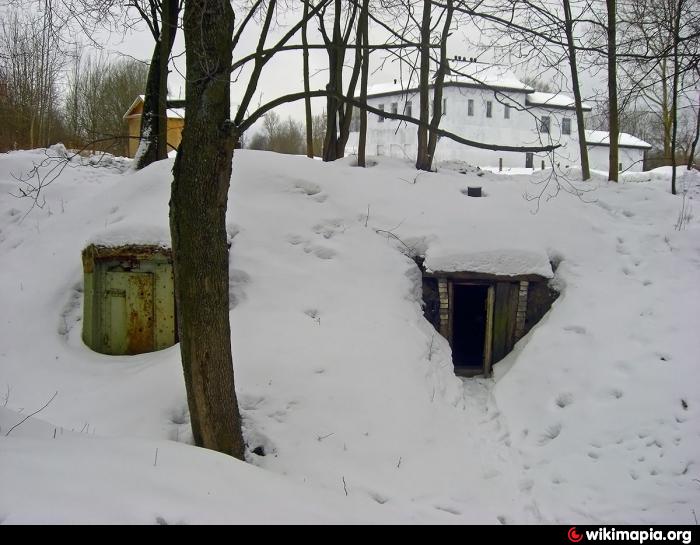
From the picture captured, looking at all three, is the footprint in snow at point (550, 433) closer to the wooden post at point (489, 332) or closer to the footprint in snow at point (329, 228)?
the wooden post at point (489, 332)

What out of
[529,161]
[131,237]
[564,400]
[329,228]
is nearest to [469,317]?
[329,228]

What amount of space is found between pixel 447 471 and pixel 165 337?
3.72 metres

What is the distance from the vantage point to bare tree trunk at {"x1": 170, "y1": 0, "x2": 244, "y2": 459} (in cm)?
427

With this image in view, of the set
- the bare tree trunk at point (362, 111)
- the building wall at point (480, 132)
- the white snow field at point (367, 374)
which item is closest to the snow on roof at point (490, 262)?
the white snow field at point (367, 374)

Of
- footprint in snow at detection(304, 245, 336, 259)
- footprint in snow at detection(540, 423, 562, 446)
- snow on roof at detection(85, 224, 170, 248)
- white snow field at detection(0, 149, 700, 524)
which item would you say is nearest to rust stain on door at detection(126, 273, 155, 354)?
white snow field at detection(0, 149, 700, 524)

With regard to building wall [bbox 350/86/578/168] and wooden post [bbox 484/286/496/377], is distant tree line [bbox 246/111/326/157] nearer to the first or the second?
building wall [bbox 350/86/578/168]

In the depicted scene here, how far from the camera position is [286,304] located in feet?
23.9

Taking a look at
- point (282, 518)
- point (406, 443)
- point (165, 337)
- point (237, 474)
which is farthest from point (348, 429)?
point (165, 337)
